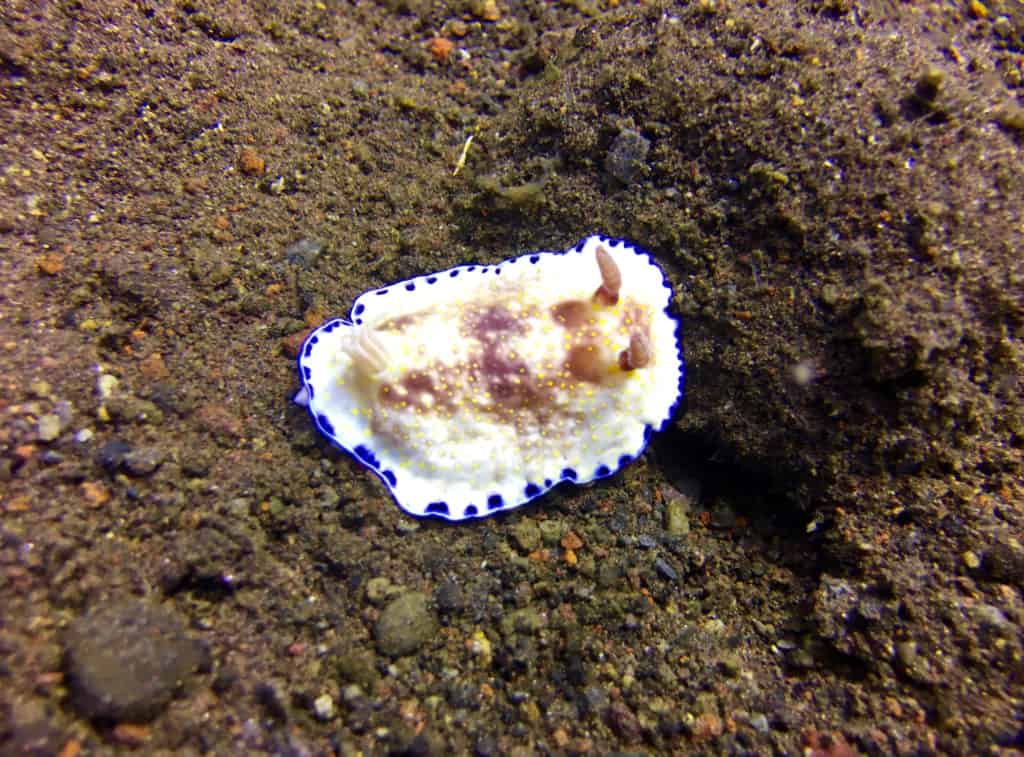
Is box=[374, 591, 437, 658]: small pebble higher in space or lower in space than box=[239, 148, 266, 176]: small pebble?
lower

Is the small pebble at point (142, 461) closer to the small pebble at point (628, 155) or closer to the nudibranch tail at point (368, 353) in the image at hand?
the nudibranch tail at point (368, 353)

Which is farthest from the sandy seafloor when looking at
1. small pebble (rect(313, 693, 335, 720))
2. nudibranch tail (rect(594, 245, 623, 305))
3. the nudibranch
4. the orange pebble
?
the orange pebble

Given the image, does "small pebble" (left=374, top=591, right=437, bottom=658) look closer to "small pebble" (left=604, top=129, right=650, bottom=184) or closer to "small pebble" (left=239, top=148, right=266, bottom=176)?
"small pebble" (left=604, top=129, right=650, bottom=184)

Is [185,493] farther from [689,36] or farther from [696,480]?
[689,36]

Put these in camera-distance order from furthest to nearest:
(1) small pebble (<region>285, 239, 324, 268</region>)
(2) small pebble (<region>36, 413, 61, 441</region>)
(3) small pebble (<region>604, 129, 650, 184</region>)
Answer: (1) small pebble (<region>285, 239, 324, 268</region>) < (3) small pebble (<region>604, 129, 650, 184</region>) < (2) small pebble (<region>36, 413, 61, 441</region>)

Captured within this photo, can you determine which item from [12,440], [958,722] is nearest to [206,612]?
[12,440]

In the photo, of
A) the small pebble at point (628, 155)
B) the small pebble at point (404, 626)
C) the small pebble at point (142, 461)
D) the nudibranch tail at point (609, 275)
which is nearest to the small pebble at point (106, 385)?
the small pebble at point (142, 461)

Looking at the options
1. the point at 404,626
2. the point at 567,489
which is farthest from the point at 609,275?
the point at 404,626

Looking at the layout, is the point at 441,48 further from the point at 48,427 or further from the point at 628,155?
the point at 48,427
